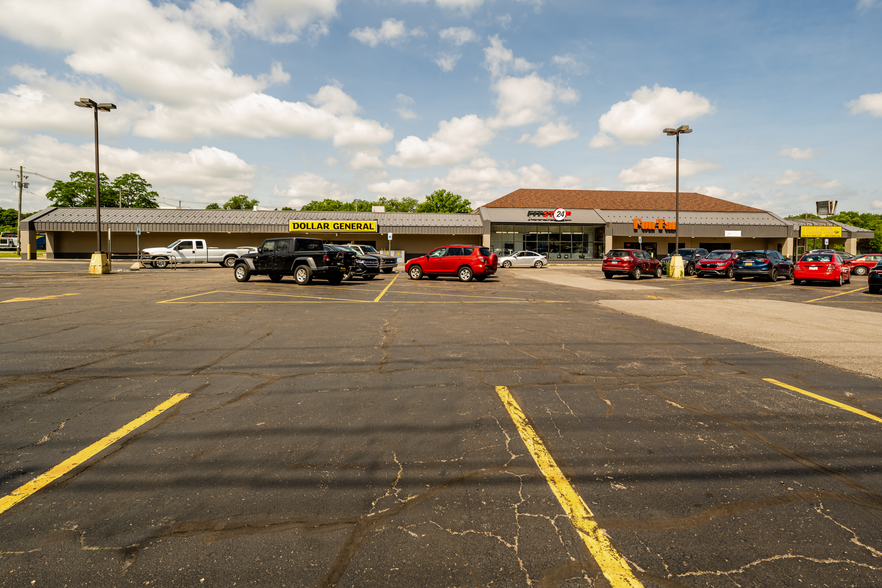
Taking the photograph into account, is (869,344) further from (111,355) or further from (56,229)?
(56,229)

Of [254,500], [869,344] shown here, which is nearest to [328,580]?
[254,500]

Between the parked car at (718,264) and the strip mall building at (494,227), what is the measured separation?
80.8ft

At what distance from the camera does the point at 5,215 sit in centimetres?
9975

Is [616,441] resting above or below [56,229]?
below

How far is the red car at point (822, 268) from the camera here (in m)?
20.2

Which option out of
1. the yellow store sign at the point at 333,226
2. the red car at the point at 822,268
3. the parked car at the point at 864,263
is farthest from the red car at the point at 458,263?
the yellow store sign at the point at 333,226

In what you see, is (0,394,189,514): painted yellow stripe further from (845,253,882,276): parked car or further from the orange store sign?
the orange store sign

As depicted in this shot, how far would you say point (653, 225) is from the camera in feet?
167

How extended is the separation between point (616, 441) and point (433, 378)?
2300mm

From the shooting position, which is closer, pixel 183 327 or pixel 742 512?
pixel 742 512

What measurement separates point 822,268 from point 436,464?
24.9 metres

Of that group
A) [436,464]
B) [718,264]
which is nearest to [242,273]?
[436,464]

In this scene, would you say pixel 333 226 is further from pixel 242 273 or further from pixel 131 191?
pixel 131 191

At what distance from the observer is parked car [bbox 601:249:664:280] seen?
24.8 metres
